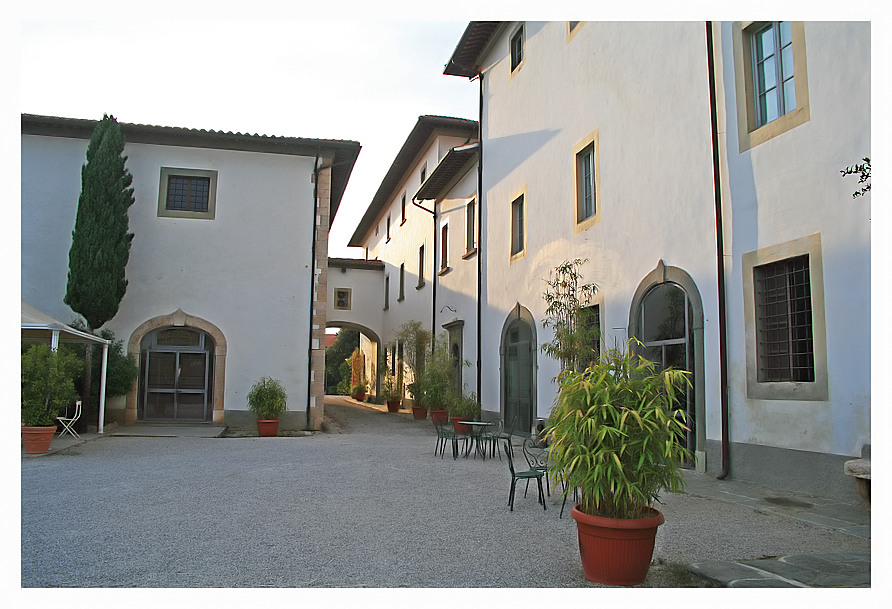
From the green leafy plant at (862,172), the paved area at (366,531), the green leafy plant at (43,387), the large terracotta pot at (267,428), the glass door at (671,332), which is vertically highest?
the green leafy plant at (862,172)

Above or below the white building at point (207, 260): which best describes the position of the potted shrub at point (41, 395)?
below

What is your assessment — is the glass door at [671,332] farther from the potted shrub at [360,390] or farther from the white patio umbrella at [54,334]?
the potted shrub at [360,390]

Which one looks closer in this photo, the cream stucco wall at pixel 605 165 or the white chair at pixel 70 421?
the cream stucco wall at pixel 605 165

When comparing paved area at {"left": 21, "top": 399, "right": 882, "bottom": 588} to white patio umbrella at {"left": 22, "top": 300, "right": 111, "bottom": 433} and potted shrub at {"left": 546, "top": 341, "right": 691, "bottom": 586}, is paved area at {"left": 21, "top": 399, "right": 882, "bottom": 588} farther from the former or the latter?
white patio umbrella at {"left": 22, "top": 300, "right": 111, "bottom": 433}

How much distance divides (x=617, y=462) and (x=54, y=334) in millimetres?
9867

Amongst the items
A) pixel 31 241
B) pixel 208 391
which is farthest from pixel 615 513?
pixel 31 241

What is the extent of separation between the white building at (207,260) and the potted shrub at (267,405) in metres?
0.66

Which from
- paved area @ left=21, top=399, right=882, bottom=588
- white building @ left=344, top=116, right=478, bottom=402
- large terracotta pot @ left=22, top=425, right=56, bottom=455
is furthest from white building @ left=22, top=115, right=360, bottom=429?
paved area @ left=21, top=399, right=882, bottom=588

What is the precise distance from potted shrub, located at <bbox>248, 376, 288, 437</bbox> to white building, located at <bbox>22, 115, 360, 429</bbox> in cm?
66

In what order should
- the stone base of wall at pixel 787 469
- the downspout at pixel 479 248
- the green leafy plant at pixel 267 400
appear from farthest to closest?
the downspout at pixel 479 248, the green leafy plant at pixel 267 400, the stone base of wall at pixel 787 469

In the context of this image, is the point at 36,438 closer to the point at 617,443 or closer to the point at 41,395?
the point at 41,395

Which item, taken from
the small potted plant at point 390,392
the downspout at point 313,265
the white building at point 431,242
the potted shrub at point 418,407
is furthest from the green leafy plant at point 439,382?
the small potted plant at point 390,392

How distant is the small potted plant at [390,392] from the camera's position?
22656 mm

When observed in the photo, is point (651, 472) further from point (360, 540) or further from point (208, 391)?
point (208, 391)
